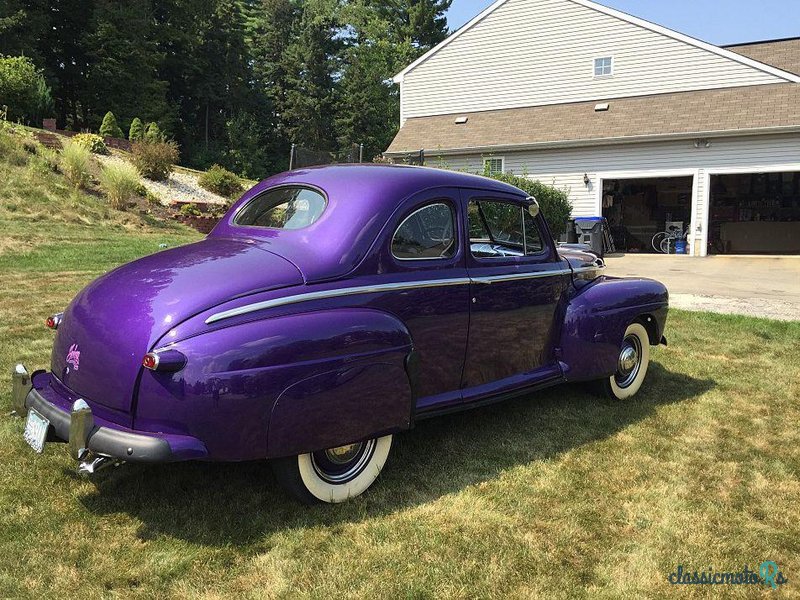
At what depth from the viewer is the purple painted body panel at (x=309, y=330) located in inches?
102

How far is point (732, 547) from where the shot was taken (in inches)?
110

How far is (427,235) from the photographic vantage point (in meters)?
3.48

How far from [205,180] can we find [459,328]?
17.3 meters

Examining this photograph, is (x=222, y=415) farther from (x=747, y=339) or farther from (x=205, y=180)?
(x=205, y=180)

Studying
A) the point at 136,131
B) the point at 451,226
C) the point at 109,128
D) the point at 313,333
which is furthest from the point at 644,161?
the point at 109,128

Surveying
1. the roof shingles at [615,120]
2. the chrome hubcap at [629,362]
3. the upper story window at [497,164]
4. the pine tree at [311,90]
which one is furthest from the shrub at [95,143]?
the pine tree at [311,90]

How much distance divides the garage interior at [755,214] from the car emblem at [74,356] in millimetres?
19516

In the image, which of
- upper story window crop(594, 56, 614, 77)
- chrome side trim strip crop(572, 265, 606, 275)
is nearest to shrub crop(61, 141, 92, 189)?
chrome side trim strip crop(572, 265, 606, 275)

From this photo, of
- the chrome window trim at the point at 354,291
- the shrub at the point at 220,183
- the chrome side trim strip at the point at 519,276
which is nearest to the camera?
the chrome window trim at the point at 354,291

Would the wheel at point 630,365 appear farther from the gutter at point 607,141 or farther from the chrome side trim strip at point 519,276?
the gutter at point 607,141

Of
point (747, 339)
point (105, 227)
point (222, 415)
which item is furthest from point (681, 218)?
point (222, 415)

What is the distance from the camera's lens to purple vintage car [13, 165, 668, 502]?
257 cm

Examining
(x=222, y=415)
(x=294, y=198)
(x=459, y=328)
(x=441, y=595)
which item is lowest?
(x=441, y=595)

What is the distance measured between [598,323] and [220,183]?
16.7 metres
